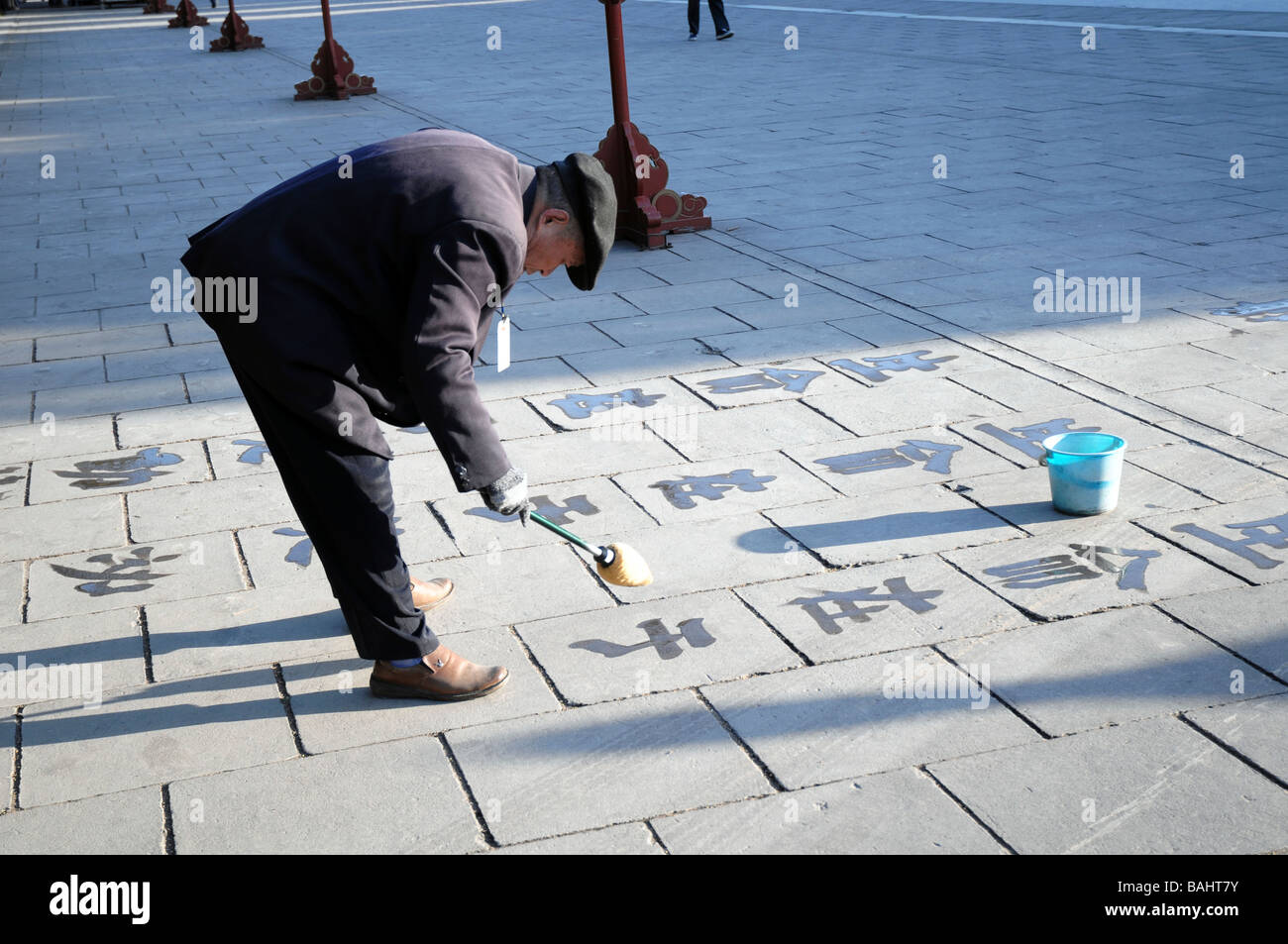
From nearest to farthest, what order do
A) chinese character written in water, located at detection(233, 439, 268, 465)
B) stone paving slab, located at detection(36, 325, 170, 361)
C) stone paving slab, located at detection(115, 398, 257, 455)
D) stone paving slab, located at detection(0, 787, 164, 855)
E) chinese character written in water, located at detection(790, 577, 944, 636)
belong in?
stone paving slab, located at detection(0, 787, 164, 855)
chinese character written in water, located at detection(790, 577, 944, 636)
chinese character written in water, located at detection(233, 439, 268, 465)
stone paving slab, located at detection(115, 398, 257, 455)
stone paving slab, located at detection(36, 325, 170, 361)

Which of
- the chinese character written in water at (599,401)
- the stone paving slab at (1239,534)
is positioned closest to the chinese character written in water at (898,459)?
the stone paving slab at (1239,534)

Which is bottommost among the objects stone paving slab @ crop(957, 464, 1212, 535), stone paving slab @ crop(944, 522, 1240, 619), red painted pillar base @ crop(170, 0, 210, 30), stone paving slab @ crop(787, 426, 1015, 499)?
stone paving slab @ crop(944, 522, 1240, 619)

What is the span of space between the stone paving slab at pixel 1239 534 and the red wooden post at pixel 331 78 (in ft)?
38.8

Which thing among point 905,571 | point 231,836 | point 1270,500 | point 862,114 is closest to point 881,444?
point 905,571

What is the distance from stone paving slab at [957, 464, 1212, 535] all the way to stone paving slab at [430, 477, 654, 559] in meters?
1.06

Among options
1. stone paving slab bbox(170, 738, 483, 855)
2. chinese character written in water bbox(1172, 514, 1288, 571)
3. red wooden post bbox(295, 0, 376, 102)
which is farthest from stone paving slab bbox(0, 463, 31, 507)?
red wooden post bbox(295, 0, 376, 102)

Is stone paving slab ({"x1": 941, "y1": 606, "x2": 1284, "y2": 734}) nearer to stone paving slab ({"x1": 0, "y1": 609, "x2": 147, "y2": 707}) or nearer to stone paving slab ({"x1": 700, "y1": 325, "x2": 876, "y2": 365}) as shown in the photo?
stone paving slab ({"x1": 0, "y1": 609, "x2": 147, "y2": 707})

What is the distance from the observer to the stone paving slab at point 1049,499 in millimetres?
3703

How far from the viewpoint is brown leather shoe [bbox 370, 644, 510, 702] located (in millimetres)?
2939

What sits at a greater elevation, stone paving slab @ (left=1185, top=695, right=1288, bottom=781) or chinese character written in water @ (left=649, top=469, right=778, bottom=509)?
chinese character written in water @ (left=649, top=469, right=778, bottom=509)

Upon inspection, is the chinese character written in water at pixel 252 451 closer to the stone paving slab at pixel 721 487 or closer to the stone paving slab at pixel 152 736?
the stone paving slab at pixel 721 487

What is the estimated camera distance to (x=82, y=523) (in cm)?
398

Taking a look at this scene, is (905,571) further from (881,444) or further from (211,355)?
(211,355)

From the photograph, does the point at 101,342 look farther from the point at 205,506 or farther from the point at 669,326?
the point at 669,326
